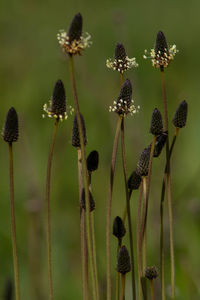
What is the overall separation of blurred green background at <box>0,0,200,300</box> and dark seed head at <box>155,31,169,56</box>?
0.76 meters

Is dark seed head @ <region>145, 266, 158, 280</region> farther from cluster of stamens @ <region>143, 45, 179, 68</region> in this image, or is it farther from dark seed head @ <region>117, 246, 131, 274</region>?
cluster of stamens @ <region>143, 45, 179, 68</region>

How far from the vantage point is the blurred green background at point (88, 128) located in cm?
216

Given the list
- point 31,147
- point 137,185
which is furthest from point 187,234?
point 137,185

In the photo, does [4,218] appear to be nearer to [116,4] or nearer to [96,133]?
[96,133]

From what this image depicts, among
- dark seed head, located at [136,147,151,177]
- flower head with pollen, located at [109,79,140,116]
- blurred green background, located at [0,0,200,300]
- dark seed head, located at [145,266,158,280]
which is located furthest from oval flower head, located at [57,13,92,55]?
blurred green background, located at [0,0,200,300]

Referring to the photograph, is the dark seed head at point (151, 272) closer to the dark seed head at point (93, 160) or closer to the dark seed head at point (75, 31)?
the dark seed head at point (93, 160)

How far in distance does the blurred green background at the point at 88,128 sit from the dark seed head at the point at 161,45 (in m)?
0.76

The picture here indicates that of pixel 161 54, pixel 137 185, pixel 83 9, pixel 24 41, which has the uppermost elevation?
pixel 83 9

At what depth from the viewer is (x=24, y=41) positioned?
4.11 metres

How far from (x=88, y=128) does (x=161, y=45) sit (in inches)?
80.8

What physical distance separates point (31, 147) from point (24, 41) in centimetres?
126

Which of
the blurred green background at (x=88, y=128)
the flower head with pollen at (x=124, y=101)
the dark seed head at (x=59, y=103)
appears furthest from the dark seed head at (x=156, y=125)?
the blurred green background at (x=88, y=128)

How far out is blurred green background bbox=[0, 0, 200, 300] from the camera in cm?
216

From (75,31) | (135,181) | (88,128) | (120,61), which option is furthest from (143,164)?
(88,128)
